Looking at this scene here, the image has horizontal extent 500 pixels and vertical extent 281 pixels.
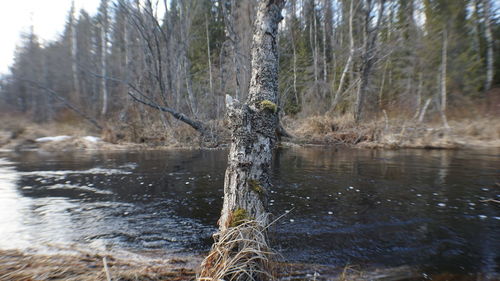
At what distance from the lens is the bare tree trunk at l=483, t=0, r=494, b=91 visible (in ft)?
67.4

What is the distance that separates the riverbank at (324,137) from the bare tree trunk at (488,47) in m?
6.14

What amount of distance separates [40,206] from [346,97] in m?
18.1

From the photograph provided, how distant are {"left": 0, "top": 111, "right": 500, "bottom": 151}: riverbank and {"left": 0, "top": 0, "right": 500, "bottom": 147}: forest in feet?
0.27

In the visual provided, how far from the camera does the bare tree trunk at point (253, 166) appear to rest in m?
2.22

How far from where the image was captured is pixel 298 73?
25000 millimetres

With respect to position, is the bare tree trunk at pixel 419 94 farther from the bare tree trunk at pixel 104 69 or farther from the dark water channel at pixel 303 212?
the bare tree trunk at pixel 104 69

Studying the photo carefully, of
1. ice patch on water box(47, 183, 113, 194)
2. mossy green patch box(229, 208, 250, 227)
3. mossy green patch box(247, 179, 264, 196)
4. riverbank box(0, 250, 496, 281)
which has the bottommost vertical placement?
riverbank box(0, 250, 496, 281)

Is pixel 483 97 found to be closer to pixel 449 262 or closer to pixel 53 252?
pixel 449 262

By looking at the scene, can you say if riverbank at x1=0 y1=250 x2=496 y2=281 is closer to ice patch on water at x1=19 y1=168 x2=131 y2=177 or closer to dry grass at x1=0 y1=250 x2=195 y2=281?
dry grass at x1=0 y1=250 x2=195 y2=281

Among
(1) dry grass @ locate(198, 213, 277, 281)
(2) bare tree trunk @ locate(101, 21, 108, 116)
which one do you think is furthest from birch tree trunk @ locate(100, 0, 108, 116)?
(1) dry grass @ locate(198, 213, 277, 281)

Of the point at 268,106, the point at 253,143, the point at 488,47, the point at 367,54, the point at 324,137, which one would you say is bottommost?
the point at 253,143

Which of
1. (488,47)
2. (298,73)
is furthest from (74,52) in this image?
(488,47)

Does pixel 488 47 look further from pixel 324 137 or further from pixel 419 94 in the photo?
pixel 324 137

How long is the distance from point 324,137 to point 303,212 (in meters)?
11.5
